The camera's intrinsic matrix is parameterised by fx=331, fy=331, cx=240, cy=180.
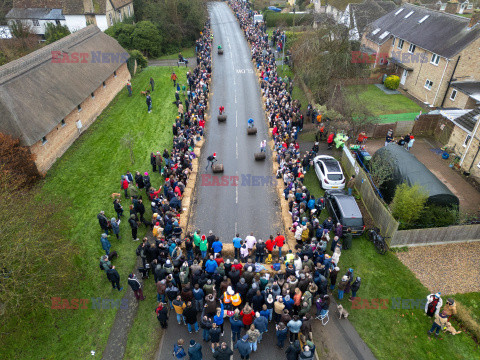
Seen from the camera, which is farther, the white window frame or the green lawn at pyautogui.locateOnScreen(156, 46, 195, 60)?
the green lawn at pyautogui.locateOnScreen(156, 46, 195, 60)

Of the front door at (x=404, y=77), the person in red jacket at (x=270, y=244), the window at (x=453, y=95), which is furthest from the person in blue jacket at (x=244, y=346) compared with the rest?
the front door at (x=404, y=77)

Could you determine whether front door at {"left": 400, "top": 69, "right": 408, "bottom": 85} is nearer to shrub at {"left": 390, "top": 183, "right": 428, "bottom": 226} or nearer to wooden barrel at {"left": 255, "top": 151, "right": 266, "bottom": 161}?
wooden barrel at {"left": 255, "top": 151, "right": 266, "bottom": 161}

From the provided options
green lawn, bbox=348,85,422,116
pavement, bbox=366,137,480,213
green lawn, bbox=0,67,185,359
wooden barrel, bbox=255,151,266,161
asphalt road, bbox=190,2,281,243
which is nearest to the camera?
green lawn, bbox=0,67,185,359

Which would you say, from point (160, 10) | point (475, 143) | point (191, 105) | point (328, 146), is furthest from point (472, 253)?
point (160, 10)

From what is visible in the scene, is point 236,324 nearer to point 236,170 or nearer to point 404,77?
point 236,170

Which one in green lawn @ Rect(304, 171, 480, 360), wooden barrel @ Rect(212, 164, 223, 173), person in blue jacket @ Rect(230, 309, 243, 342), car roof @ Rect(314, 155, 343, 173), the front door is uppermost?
the front door

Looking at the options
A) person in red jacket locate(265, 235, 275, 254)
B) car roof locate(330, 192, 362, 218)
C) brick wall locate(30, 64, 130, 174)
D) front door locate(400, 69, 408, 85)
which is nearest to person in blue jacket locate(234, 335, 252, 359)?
person in red jacket locate(265, 235, 275, 254)

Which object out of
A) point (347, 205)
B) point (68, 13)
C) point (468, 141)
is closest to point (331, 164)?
point (347, 205)
